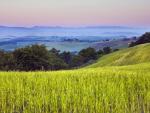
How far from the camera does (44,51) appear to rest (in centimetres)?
7294

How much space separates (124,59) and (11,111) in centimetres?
3534

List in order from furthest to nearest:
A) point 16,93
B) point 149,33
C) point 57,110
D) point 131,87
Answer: point 149,33 → point 131,87 → point 16,93 → point 57,110

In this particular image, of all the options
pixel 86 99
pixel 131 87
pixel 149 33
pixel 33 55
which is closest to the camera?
pixel 86 99

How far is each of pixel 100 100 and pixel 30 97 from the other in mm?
1841

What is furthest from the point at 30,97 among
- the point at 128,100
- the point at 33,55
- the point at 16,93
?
the point at 33,55

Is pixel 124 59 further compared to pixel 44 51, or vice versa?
pixel 44 51

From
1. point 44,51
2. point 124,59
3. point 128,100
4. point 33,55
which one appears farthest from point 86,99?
point 44,51

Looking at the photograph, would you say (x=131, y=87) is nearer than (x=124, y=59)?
Yes

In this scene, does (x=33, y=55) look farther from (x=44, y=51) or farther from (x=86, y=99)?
(x=86, y=99)

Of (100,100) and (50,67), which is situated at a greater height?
(100,100)

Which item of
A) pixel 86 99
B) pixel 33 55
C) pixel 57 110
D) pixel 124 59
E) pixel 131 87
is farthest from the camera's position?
pixel 33 55

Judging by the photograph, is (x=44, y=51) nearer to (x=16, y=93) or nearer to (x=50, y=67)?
(x=50, y=67)

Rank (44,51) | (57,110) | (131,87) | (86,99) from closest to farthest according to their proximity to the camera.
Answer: (57,110)
(86,99)
(131,87)
(44,51)

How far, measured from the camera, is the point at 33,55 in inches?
2672
